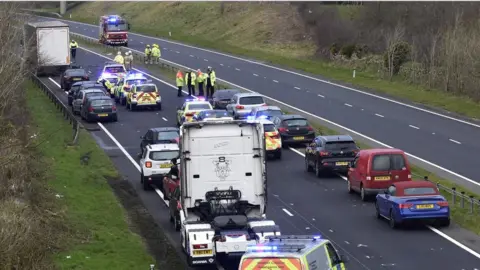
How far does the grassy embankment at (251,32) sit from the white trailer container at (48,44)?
17.0m

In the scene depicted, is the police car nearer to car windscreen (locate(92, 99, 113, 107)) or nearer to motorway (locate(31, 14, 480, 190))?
car windscreen (locate(92, 99, 113, 107))

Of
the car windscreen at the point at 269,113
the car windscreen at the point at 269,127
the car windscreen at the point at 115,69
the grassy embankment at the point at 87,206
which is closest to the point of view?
the grassy embankment at the point at 87,206

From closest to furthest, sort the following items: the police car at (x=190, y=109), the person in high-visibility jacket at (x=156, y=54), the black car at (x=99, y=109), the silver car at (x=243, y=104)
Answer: the police car at (x=190, y=109) → the silver car at (x=243, y=104) → the black car at (x=99, y=109) → the person in high-visibility jacket at (x=156, y=54)

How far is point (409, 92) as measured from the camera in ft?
202

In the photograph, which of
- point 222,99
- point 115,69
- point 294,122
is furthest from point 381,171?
point 115,69

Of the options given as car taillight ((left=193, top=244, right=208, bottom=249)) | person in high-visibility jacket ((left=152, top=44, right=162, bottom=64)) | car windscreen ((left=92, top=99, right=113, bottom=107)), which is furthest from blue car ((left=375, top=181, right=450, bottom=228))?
person in high-visibility jacket ((left=152, top=44, right=162, bottom=64))

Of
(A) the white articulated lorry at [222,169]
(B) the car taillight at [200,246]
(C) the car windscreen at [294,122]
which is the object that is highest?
(A) the white articulated lorry at [222,169]

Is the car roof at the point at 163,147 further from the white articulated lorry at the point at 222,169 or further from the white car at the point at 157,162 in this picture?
the white articulated lorry at the point at 222,169

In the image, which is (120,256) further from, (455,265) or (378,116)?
(378,116)

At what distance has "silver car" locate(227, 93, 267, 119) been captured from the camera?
50.2 m

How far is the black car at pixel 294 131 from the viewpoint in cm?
4364

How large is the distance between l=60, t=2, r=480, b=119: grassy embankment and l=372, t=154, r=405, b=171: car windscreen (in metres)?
20.3

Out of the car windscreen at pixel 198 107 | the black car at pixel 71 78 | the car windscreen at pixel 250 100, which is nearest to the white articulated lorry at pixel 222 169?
the car windscreen at pixel 198 107

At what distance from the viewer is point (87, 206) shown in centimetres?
3114
